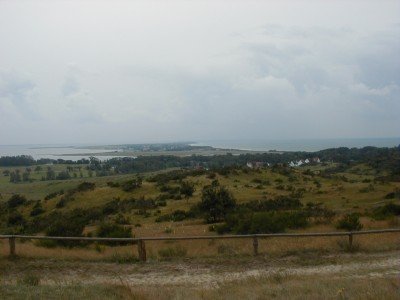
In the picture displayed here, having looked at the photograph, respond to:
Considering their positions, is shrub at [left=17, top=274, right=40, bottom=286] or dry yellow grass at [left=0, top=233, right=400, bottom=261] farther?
dry yellow grass at [left=0, top=233, right=400, bottom=261]

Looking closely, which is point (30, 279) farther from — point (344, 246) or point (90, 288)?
point (344, 246)

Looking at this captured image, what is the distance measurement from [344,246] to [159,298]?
7.71 metres

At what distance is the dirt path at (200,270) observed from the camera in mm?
11469

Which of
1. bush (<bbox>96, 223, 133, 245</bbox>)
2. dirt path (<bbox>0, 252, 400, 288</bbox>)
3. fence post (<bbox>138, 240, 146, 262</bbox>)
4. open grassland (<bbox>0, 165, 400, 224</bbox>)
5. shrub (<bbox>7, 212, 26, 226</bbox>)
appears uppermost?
fence post (<bbox>138, 240, 146, 262</bbox>)

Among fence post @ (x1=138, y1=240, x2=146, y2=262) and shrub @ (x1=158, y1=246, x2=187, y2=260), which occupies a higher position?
fence post @ (x1=138, y1=240, x2=146, y2=262)

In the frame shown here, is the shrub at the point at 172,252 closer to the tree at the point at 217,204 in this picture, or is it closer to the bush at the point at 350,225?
the bush at the point at 350,225

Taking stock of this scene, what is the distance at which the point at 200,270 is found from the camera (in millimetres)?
12672

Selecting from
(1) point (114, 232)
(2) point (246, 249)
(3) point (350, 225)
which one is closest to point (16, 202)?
(1) point (114, 232)

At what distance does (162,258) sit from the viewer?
1391 cm

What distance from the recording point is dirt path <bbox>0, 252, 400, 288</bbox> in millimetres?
11469

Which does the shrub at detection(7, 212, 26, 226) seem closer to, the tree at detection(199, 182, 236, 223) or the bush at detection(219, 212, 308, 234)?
the tree at detection(199, 182, 236, 223)

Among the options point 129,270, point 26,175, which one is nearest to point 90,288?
point 129,270

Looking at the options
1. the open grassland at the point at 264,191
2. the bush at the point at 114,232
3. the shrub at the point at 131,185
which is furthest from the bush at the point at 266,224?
the shrub at the point at 131,185

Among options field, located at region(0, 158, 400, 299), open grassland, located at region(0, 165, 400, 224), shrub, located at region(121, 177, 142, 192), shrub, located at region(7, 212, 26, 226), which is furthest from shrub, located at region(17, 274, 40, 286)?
shrub, located at region(121, 177, 142, 192)
